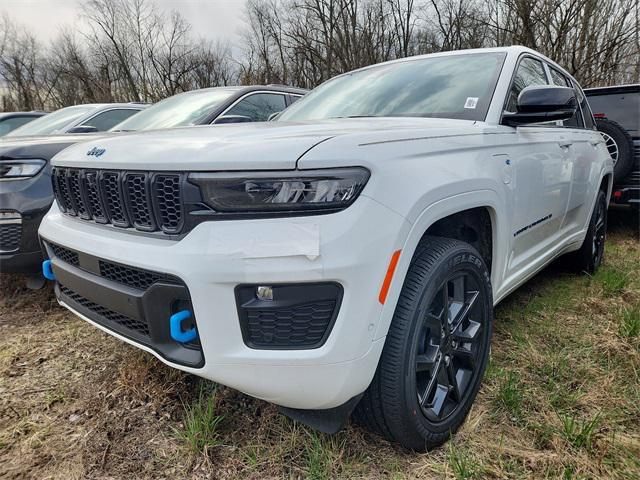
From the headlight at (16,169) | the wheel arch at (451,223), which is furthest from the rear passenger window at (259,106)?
the wheel arch at (451,223)

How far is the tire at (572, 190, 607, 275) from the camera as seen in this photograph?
3.71 metres

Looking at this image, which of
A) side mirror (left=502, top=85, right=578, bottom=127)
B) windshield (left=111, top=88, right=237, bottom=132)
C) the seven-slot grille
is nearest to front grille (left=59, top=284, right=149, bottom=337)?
the seven-slot grille

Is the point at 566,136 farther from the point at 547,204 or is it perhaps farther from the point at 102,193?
the point at 102,193

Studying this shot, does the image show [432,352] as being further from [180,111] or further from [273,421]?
[180,111]

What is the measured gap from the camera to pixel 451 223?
1949 mm

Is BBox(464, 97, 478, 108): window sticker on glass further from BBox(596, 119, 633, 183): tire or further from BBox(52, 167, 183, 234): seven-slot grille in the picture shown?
BBox(596, 119, 633, 183): tire

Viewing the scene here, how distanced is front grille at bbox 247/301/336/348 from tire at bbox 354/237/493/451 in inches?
11.6

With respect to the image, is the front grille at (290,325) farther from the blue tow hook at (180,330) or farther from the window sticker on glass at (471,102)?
the window sticker on glass at (471,102)

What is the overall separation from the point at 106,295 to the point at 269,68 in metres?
31.5

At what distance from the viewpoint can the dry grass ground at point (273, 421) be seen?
1.66 m

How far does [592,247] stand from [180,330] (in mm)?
3600

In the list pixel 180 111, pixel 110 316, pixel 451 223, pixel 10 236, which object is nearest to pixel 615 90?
pixel 451 223

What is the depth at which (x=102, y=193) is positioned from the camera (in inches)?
65.1

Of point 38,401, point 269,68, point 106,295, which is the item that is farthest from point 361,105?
point 269,68
